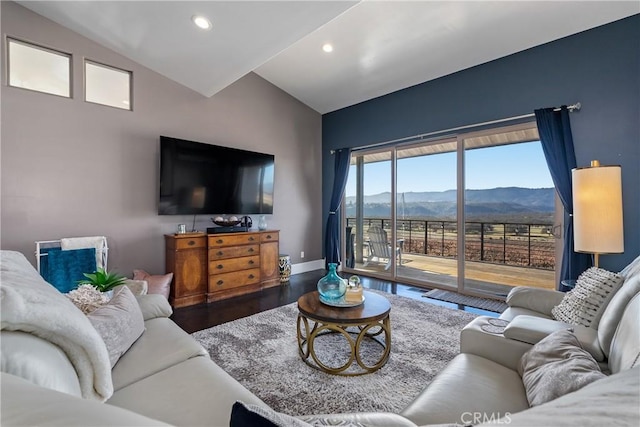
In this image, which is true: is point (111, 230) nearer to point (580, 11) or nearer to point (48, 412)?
point (48, 412)

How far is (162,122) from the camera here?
377 centimetres

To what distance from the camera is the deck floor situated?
3967mm

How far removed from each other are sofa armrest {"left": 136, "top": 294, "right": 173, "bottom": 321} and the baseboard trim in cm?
336

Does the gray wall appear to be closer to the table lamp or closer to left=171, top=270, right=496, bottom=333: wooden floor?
left=171, top=270, right=496, bottom=333: wooden floor

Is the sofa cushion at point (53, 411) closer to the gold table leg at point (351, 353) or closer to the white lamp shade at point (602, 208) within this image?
the gold table leg at point (351, 353)

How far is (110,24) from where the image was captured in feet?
9.69

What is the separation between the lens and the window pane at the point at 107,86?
3309mm

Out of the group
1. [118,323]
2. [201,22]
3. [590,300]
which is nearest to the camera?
[118,323]

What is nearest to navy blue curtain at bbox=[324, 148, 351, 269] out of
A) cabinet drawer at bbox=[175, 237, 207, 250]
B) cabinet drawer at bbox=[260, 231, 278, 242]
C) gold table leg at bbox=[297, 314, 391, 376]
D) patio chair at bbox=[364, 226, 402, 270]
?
patio chair at bbox=[364, 226, 402, 270]

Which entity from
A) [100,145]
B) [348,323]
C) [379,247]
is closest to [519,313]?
[348,323]

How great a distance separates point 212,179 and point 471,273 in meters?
4.01

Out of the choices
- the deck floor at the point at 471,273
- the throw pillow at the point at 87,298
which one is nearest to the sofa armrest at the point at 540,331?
the throw pillow at the point at 87,298

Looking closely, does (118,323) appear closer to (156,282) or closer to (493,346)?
(493,346)

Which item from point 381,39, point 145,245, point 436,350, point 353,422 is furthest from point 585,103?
point 145,245
